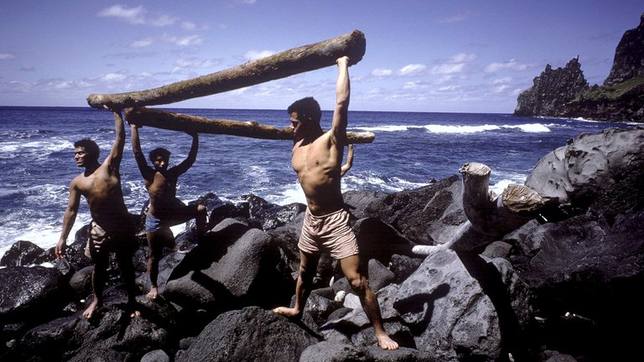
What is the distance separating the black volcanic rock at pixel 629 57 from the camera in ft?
275

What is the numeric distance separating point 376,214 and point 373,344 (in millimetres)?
4356

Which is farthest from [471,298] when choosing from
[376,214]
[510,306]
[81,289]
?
[81,289]

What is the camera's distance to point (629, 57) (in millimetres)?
85938

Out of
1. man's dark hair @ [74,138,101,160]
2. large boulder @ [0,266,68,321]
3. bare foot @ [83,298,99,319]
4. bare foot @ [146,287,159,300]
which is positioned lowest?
large boulder @ [0,266,68,321]

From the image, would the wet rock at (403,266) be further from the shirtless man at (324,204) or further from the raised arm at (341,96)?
the raised arm at (341,96)

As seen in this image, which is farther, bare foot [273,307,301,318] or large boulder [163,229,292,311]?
large boulder [163,229,292,311]

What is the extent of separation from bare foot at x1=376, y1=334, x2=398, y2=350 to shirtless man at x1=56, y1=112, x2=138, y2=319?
3225mm

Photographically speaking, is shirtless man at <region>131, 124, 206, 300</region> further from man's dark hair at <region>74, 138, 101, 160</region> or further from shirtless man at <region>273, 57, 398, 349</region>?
shirtless man at <region>273, 57, 398, 349</region>

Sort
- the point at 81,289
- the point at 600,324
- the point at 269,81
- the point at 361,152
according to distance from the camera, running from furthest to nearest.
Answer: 1. the point at 361,152
2. the point at 81,289
3. the point at 269,81
4. the point at 600,324

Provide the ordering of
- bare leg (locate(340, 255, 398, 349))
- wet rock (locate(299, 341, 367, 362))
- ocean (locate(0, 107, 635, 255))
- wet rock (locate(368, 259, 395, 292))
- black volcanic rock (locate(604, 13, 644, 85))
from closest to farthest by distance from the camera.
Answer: wet rock (locate(299, 341, 367, 362)) < bare leg (locate(340, 255, 398, 349)) < wet rock (locate(368, 259, 395, 292)) < ocean (locate(0, 107, 635, 255)) < black volcanic rock (locate(604, 13, 644, 85))

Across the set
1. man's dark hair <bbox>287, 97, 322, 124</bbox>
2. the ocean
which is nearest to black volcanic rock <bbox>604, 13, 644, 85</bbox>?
the ocean

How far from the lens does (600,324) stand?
352 centimetres

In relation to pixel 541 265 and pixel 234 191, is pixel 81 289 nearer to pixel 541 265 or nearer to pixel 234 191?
pixel 541 265

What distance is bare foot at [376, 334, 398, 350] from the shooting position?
328 centimetres
